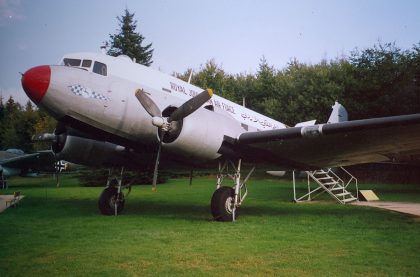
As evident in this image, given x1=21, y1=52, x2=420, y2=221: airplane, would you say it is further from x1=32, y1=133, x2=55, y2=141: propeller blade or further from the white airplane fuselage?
x1=32, y1=133, x2=55, y2=141: propeller blade

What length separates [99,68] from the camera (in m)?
9.62

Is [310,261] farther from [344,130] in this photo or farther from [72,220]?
[72,220]

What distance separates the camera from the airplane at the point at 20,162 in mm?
26312

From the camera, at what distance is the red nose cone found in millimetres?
8266

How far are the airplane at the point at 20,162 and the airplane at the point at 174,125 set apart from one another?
55.1 feet

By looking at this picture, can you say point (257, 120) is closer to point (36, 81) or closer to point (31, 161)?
point (36, 81)

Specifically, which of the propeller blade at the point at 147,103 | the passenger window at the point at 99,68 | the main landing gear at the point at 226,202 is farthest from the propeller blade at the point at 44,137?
the main landing gear at the point at 226,202

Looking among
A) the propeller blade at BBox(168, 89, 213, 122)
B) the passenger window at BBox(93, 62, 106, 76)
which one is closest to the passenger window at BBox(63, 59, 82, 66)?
the passenger window at BBox(93, 62, 106, 76)

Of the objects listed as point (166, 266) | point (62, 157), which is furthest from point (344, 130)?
point (62, 157)

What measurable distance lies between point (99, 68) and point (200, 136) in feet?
9.78

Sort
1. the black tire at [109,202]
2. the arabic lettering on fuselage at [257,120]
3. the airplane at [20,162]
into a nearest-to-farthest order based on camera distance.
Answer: the black tire at [109,202] → the arabic lettering on fuselage at [257,120] → the airplane at [20,162]

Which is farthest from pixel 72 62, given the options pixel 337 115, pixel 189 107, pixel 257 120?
pixel 337 115

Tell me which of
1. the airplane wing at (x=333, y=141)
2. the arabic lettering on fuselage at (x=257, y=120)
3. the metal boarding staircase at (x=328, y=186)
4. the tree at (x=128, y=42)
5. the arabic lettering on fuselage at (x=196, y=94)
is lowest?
the metal boarding staircase at (x=328, y=186)

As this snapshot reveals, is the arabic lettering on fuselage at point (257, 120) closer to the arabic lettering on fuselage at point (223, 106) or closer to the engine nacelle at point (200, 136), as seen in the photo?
the arabic lettering on fuselage at point (223, 106)
